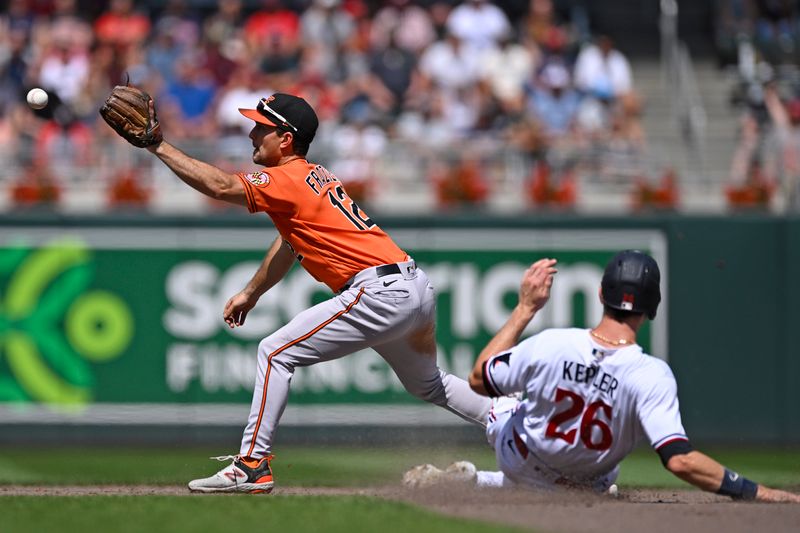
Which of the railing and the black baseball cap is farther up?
the railing

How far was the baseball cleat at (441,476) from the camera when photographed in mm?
6610

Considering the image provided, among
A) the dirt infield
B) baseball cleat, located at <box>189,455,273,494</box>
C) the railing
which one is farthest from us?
the railing

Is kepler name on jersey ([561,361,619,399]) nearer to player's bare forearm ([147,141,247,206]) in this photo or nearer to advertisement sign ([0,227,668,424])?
player's bare forearm ([147,141,247,206])

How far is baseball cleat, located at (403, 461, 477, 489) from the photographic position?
6.61 m

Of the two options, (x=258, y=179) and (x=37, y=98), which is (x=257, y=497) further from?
(x=37, y=98)

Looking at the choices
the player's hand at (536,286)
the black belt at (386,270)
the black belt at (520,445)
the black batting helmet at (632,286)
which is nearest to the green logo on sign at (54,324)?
the black belt at (386,270)

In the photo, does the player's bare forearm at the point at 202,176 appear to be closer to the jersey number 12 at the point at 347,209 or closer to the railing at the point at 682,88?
the jersey number 12 at the point at 347,209

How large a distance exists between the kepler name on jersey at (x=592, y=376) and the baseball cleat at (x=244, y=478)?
185 cm

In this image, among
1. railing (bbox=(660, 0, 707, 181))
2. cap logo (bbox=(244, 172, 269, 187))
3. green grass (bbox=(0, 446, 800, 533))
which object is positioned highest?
railing (bbox=(660, 0, 707, 181))

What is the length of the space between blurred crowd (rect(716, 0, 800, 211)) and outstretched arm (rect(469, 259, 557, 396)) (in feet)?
23.2

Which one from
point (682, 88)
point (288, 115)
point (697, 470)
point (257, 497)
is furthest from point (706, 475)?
point (682, 88)

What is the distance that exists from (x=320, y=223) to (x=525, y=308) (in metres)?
1.45

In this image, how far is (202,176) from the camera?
6.29 m

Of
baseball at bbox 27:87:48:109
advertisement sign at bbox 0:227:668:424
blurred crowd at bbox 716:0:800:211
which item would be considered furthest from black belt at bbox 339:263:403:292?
blurred crowd at bbox 716:0:800:211
